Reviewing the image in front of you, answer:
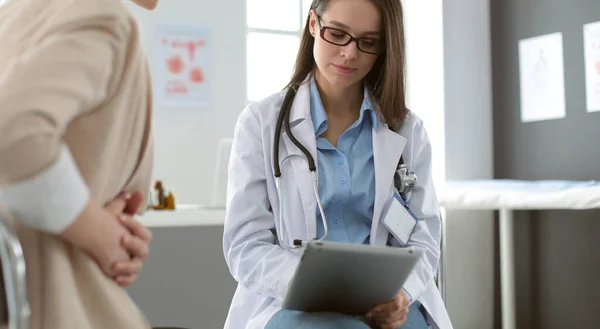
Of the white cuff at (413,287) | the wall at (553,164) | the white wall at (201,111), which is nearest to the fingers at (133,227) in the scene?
the white cuff at (413,287)

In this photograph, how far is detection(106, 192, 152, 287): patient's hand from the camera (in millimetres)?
818

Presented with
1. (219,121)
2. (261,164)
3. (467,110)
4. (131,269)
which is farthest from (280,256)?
(219,121)

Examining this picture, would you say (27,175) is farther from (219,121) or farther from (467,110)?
(219,121)

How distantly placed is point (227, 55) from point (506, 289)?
2.77 m

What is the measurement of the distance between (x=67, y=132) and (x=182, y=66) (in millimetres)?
4718

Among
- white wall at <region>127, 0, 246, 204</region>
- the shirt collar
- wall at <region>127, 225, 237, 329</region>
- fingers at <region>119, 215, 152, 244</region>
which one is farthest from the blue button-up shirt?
white wall at <region>127, 0, 246, 204</region>

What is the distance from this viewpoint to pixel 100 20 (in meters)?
0.76

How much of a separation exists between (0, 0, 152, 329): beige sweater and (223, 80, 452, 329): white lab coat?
0.78 meters

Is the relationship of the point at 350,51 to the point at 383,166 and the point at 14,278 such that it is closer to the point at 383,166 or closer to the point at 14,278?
the point at 383,166

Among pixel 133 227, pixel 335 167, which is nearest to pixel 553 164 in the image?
pixel 335 167

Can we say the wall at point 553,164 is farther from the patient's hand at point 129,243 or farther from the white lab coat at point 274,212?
the patient's hand at point 129,243

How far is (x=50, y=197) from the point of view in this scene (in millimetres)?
716

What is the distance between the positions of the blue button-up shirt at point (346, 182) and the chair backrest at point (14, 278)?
978mm

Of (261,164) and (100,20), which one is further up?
(100,20)
